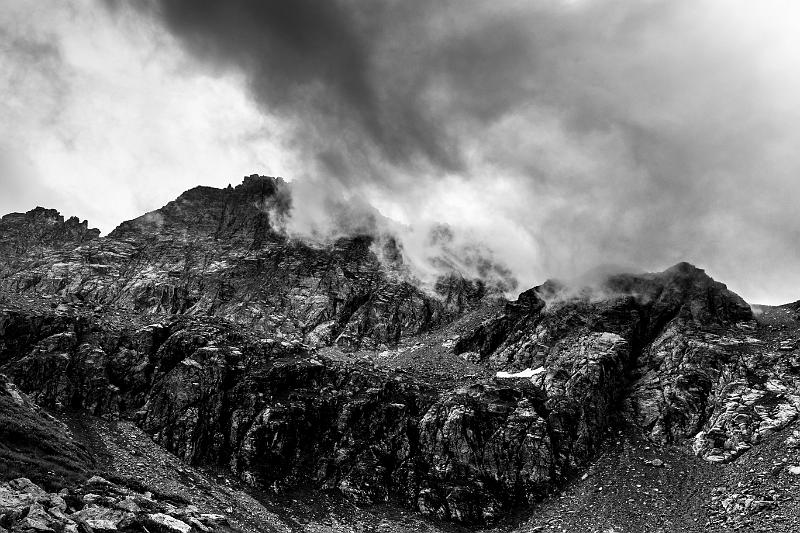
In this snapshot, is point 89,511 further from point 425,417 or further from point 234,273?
point 234,273

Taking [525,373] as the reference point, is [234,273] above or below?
above

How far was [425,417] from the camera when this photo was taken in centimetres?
9519

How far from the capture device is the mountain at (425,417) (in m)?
67.6

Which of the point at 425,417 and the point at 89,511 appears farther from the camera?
the point at 425,417

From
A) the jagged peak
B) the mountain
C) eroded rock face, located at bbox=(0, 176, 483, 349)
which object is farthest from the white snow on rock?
the jagged peak

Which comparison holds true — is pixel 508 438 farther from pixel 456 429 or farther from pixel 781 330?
pixel 781 330

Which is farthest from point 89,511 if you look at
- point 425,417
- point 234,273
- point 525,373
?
point 234,273

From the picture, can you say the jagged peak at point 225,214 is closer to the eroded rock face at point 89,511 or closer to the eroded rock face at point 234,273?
the eroded rock face at point 234,273

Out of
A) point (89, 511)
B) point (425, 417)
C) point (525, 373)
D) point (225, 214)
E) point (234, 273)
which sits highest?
point (225, 214)

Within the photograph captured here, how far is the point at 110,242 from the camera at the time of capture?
17012cm

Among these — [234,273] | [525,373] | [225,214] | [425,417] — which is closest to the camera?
[425,417]

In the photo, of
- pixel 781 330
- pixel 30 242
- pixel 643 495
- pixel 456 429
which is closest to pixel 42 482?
pixel 456 429

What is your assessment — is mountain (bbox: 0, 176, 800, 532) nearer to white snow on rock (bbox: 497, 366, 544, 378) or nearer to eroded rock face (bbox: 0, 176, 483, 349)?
white snow on rock (bbox: 497, 366, 544, 378)

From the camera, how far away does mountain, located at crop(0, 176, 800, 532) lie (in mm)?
67625
